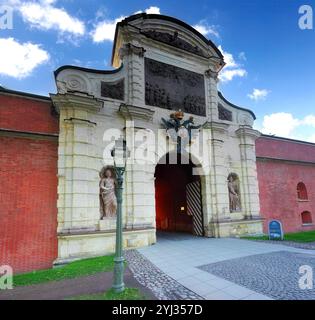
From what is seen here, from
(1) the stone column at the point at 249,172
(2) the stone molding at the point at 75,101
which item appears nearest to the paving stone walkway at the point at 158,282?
(2) the stone molding at the point at 75,101

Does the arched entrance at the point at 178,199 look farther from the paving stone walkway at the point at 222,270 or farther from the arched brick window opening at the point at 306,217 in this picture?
the arched brick window opening at the point at 306,217

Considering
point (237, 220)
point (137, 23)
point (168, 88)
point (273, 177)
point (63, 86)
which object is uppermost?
point (137, 23)

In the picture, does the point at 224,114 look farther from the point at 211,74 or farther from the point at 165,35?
the point at 165,35

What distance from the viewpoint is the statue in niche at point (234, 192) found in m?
12.8

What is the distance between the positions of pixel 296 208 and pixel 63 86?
15.5m

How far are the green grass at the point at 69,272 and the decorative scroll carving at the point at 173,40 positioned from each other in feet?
34.3

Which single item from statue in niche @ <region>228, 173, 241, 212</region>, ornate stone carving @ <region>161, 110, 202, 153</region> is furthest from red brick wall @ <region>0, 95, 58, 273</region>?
statue in niche @ <region>228, 173, 241, 212</region>

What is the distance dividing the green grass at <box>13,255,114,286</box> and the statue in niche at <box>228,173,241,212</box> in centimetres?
750

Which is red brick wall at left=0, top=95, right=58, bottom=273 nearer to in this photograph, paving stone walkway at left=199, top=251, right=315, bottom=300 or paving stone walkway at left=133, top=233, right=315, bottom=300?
paving stone walkway at left=133, top=233, right=315, bottom=300

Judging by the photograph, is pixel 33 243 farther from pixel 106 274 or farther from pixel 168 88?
pixel 168 88

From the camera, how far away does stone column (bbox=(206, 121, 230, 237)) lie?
12.0 metres
